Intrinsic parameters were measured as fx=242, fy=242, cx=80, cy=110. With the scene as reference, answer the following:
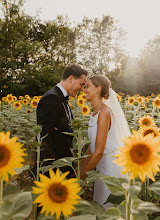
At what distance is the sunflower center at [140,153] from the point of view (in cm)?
106

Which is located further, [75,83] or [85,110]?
[85,110]

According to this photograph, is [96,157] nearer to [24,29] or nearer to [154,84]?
[154,84]

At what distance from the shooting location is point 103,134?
8.99 feet

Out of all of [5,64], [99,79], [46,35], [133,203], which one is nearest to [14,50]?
[5,64]

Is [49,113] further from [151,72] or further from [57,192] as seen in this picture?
[151,72]

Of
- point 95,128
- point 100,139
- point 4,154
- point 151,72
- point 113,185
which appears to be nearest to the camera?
point 4,154

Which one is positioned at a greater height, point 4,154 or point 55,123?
point 4,154

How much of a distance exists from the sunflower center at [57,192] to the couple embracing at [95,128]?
5.44ft

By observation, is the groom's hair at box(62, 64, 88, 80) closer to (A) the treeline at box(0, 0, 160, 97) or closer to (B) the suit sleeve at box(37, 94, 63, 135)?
(B) the suit sleeve at box(37, 94, 63, 135)

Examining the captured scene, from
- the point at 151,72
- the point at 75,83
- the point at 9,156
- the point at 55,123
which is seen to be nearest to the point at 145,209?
the point at 9,156

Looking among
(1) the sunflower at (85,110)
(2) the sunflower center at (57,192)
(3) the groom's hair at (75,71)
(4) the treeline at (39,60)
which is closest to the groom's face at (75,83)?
(3) the groom's hair at (75,71)

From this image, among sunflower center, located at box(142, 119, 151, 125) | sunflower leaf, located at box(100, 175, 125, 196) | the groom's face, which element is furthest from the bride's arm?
sunflower leaf, located at box(100, 175, 125, 196)

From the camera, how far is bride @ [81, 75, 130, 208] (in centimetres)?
271

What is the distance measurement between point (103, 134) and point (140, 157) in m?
1.68
